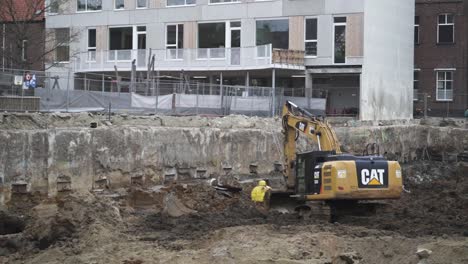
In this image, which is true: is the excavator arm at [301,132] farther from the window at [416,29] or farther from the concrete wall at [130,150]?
the window at [416,29]

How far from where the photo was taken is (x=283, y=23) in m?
42.2

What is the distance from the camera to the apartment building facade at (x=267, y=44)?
40.7 meters

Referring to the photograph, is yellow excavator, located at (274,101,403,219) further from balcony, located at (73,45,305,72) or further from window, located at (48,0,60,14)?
window, located at (48,0,60,14)

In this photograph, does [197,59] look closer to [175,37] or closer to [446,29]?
[175,37]

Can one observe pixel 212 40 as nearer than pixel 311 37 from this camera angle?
No

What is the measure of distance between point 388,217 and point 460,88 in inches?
1343

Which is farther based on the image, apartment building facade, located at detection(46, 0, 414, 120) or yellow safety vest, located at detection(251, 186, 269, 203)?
apartment building facade, located at detection(46, 0, 414, 120)

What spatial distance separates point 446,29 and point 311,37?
510 inches

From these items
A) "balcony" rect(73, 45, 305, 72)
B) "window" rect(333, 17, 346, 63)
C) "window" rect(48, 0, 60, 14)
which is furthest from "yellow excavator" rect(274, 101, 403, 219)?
"window" rect(48, 0, 60, 14)

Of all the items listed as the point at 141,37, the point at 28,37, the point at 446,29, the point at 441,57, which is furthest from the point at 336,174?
the point at 446,29

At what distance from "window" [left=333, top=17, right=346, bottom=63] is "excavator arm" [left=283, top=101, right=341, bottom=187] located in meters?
24.8

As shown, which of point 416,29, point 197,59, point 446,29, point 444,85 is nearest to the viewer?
point 197,59

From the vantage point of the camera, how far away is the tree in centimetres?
4091

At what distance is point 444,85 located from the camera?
4819 cm
